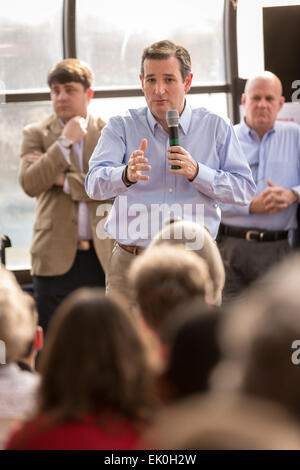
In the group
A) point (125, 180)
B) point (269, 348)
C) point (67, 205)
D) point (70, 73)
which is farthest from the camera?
point (67, 205)

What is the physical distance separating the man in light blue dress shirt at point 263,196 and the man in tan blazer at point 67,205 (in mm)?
878

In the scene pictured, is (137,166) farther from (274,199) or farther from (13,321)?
(274,199)

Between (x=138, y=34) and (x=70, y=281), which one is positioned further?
(x=138, y=34)

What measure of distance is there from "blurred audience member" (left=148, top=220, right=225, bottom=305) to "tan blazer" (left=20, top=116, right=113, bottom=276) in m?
1.63

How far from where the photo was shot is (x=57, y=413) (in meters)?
1.59

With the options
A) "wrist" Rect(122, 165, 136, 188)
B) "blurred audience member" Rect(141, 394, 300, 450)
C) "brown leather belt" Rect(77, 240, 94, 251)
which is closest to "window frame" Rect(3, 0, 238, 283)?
"brown leather belt" Rect(77, 240, 94, 251)

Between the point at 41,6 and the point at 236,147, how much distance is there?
2.80m

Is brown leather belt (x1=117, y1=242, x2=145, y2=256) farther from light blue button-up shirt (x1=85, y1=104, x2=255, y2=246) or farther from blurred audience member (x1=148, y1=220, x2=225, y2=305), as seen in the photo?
blurred audience member (x1=148, y1=220, x2=225, y2=305)

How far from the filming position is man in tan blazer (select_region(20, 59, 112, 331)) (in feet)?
15.3

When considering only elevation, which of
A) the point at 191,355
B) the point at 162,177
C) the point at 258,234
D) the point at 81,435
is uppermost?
the point at 162,177

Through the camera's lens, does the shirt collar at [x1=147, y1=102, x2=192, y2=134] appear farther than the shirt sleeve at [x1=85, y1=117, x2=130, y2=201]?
Yes

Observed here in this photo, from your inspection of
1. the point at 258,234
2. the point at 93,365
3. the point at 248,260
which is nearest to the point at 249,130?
the point at 258,234

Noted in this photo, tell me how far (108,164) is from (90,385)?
2.12 metres

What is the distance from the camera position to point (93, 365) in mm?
1584
